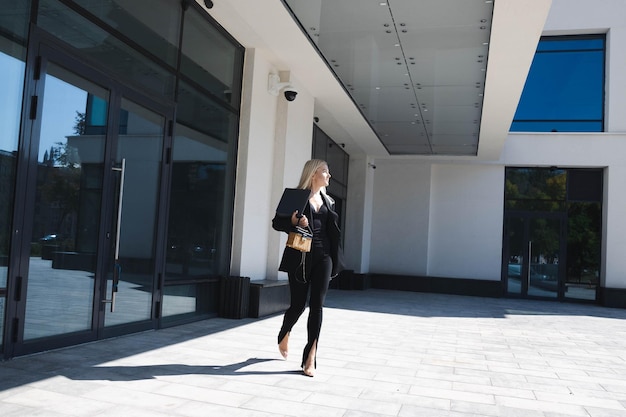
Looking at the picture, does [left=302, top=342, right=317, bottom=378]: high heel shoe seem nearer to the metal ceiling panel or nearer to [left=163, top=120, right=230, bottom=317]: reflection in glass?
[left=163, top=120, right=230, bottom=317]: reflection in glass

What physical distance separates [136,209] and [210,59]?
7.71 ft

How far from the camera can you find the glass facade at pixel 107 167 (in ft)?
13.1

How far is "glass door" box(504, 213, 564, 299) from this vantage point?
14234 millimetres

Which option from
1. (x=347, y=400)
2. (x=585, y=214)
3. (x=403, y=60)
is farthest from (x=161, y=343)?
(x=585, y=214)

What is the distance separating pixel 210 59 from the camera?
6777mm

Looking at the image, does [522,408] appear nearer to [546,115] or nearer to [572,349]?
[572,349]

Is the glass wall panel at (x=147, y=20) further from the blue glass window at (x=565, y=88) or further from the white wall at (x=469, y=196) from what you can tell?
the blue glass window at (x=565, y=88)

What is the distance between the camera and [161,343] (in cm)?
508

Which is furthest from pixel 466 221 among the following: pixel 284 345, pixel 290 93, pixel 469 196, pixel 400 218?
pixel 284 345

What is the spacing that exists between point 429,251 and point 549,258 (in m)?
2.99

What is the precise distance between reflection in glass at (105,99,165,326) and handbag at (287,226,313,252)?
177cm

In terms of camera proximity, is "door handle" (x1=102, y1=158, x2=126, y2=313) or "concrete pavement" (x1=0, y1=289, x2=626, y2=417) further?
"door handle" (x1=102, y1=158, x2=126, y2=313)

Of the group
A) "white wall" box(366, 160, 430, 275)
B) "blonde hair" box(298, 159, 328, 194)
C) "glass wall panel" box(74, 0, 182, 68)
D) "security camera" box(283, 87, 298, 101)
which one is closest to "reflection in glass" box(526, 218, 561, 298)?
"white wall" box(366, 160, 430, 275)

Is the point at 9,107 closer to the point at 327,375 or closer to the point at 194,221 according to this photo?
the point at 194,221
